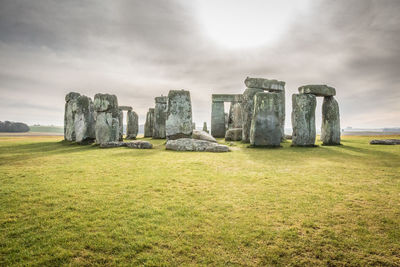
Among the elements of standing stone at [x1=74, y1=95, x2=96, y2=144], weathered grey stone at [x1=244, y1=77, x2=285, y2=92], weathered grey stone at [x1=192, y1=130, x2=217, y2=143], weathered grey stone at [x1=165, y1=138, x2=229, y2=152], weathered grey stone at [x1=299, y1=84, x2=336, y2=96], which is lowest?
weathered grey stone at [x1=165, y1=138, x2=229, y2=152]

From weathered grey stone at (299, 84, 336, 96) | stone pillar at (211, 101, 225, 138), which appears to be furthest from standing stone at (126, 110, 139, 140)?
weathered grey stone at (299, 84, 336, 96)

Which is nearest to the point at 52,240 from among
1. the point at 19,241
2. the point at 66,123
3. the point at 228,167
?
the point at 19,241

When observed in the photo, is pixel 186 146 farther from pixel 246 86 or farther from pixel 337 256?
pixel 337 256

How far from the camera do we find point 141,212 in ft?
7.77

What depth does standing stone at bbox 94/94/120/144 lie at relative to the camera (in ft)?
31.1

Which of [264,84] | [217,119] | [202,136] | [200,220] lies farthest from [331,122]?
[200,220]

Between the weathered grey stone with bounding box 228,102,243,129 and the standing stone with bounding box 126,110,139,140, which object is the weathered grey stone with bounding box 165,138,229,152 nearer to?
the weathered grey stone with bounding box 228,102,243,129

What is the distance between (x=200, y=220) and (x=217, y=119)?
48.2ft

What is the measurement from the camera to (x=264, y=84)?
1162cm

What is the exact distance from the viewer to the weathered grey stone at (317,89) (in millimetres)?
9363

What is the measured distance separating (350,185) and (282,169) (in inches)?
54.0

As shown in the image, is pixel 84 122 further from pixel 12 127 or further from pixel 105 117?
pixel 12 127

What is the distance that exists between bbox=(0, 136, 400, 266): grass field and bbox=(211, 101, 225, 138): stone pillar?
1269 cm

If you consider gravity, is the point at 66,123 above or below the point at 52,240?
above
